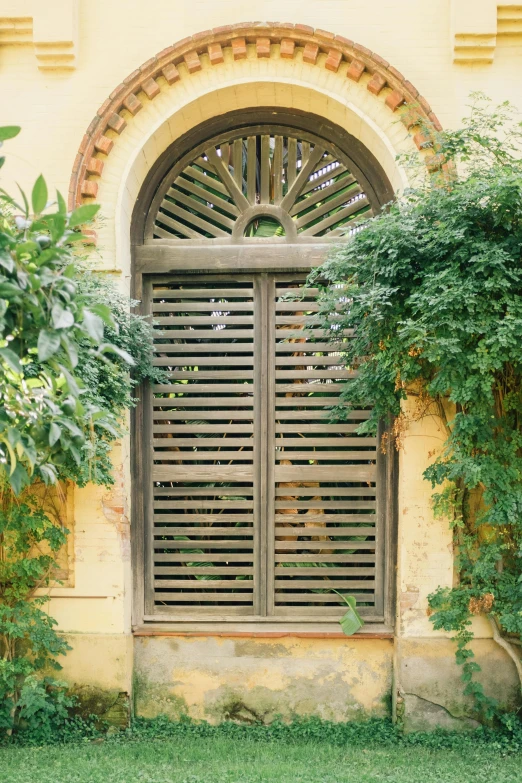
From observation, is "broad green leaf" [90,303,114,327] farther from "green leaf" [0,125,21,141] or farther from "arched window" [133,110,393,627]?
"arched window" [133,110,393,627]

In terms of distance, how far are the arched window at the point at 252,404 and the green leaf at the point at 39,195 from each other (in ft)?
11.1

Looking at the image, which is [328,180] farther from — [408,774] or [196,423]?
[408,774]

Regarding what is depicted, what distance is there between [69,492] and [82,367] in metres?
1.32

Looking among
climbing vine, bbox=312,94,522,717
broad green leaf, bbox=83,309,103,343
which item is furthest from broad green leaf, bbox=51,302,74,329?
climbing vine, bbox=312,94,522,717

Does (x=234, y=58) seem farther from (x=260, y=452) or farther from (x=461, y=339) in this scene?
(x=260, y=452)

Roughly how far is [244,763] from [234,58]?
5051mm

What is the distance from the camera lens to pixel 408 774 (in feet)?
14.1

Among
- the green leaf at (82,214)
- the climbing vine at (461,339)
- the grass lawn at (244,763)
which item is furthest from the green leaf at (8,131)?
the grass lawn at (244,763)

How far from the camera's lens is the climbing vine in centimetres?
413

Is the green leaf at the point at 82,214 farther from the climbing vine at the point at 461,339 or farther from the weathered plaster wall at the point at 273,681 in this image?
the weathered plaster wall at the point at 273,681

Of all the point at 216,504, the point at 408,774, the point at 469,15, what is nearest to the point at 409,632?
the point at 408,774

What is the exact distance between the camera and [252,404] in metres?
5.44

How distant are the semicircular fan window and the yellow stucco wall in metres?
0.33

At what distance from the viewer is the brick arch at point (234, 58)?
505cm
